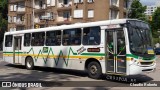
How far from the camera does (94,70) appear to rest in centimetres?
1366

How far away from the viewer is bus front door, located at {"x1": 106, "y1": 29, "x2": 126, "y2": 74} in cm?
1238

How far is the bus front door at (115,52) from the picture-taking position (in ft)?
40.6

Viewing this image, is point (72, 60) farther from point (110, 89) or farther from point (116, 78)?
point (110, 89)

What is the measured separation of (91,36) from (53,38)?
327cm

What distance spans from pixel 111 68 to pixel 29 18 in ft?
165

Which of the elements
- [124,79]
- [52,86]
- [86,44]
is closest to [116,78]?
[124,79]

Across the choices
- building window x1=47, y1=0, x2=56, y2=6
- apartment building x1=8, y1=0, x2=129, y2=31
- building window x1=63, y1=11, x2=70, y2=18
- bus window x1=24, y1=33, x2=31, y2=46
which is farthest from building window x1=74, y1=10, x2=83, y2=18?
bus window x1=24, y1=33, x2=31, y2=46

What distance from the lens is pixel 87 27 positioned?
46.2ft

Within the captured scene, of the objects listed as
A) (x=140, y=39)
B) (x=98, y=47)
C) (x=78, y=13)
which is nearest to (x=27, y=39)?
(x=98, y=47)

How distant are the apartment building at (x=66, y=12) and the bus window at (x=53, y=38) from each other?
2598 centimetres

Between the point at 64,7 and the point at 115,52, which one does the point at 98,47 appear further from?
the point at 64,7

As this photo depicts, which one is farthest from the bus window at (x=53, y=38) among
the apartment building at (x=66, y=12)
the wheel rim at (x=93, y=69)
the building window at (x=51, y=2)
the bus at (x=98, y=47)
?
the building window at (x=51, y=2)

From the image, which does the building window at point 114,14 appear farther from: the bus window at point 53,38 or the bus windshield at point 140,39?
the bus windshield at point 140,39

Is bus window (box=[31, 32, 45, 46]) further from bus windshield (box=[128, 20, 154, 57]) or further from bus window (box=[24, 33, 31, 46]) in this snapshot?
bus windshield (box=[128, 20, 154, 57])
